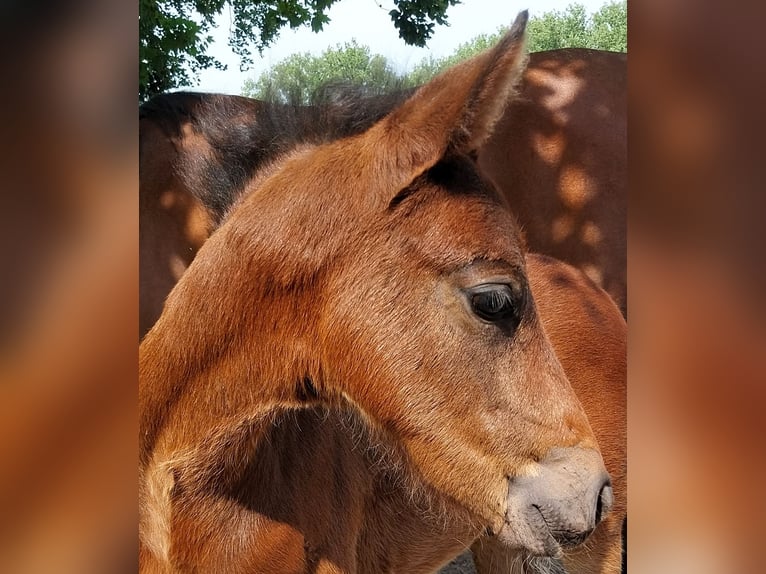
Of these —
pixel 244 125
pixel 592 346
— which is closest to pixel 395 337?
pixel 244 125

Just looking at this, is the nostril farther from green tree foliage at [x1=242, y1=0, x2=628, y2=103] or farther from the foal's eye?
green tree foliage at [x1=242, y1=0, x2=628, y2=103]

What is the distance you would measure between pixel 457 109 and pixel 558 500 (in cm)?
73

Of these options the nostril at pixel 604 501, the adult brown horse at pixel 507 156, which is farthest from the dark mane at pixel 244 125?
the nostril at pixel 604 501

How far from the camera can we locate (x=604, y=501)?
50.8 inches

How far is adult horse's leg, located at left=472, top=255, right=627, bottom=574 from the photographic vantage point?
1.81 meters

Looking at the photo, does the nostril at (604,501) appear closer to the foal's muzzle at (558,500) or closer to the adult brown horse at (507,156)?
the foal's muzzle at (558,500)

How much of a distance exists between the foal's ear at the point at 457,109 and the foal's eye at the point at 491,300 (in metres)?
0.24

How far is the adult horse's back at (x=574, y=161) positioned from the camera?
67.7 inches

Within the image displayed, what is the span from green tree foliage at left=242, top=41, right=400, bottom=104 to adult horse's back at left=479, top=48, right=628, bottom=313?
1.27ft
